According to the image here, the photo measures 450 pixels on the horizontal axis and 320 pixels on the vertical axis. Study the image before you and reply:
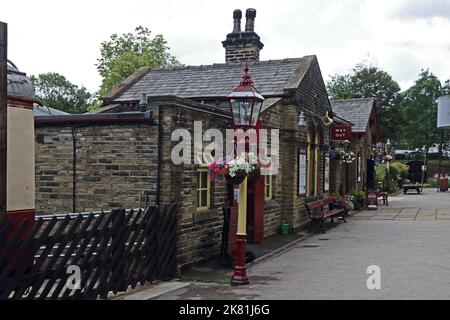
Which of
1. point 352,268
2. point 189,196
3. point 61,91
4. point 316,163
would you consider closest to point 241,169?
point 189,196

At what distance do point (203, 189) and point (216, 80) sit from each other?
20.3ft

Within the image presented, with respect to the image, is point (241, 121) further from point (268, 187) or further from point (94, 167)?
point (268, 187)

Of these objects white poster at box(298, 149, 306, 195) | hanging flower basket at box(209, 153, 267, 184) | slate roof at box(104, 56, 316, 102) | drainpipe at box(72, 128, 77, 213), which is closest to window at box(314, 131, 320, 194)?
white poster at box(298, 149, 306, 195)

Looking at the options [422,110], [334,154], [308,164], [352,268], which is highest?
[422,110]

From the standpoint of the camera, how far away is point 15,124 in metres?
6.61

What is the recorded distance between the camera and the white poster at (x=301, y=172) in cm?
1523

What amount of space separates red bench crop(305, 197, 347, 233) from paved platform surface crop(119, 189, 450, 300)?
1.66 ft

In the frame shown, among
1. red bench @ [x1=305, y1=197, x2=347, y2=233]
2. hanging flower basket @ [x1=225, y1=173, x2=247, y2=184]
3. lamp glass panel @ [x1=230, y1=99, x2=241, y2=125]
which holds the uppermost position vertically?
lamp glass panel @ [x1=230, y1=99, x2=241, y2=125]

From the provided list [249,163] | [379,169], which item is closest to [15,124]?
[249,163]

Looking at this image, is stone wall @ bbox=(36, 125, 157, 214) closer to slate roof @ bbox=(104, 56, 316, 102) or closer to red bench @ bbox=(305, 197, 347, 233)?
slate roof @ bbox=(104, 56, 316, 102)

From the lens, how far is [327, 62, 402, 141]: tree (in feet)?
178

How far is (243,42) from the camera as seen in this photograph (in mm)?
17594

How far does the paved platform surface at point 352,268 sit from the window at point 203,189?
1.59 metres
